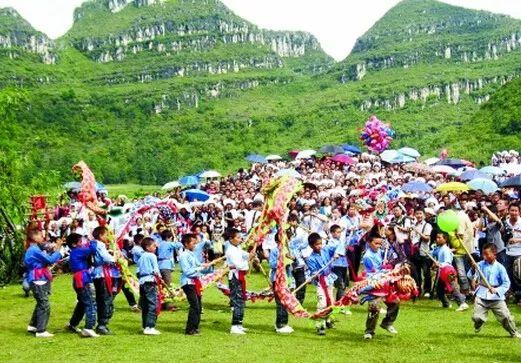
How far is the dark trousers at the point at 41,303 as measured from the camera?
11578 mm

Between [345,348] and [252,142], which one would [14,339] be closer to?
[345,348]

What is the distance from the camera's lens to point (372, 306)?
10938mm

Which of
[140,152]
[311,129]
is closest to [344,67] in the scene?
[311,129]

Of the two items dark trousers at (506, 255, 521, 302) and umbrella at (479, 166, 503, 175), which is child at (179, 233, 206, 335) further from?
umbrella at (479, 166, 503, 175)

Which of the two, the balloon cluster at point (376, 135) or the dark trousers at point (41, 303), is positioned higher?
the balloon cluster at point (376, 135)

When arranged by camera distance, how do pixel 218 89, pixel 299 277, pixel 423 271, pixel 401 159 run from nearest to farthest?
pixel 299 277
pixel 423 271
pixel 401 159
pixel 218 89

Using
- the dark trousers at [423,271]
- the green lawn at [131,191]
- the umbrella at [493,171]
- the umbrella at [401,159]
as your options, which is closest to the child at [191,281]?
the dark trousers at [423,271]

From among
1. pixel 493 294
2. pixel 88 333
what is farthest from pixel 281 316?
pixel 493 294

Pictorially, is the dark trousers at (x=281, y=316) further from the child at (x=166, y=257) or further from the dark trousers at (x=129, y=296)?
the dark trousers at (x=129, y=296)

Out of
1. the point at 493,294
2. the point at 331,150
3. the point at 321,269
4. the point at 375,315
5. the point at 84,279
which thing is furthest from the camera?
the point at 331,150

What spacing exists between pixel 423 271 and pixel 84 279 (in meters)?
7.22

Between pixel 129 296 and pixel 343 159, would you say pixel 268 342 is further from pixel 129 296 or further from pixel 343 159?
pixel 343 159

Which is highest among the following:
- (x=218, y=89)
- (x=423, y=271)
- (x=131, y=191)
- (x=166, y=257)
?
(x=218, y=89)

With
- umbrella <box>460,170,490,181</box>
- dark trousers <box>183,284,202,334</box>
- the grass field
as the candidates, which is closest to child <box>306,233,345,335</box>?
the grass field
